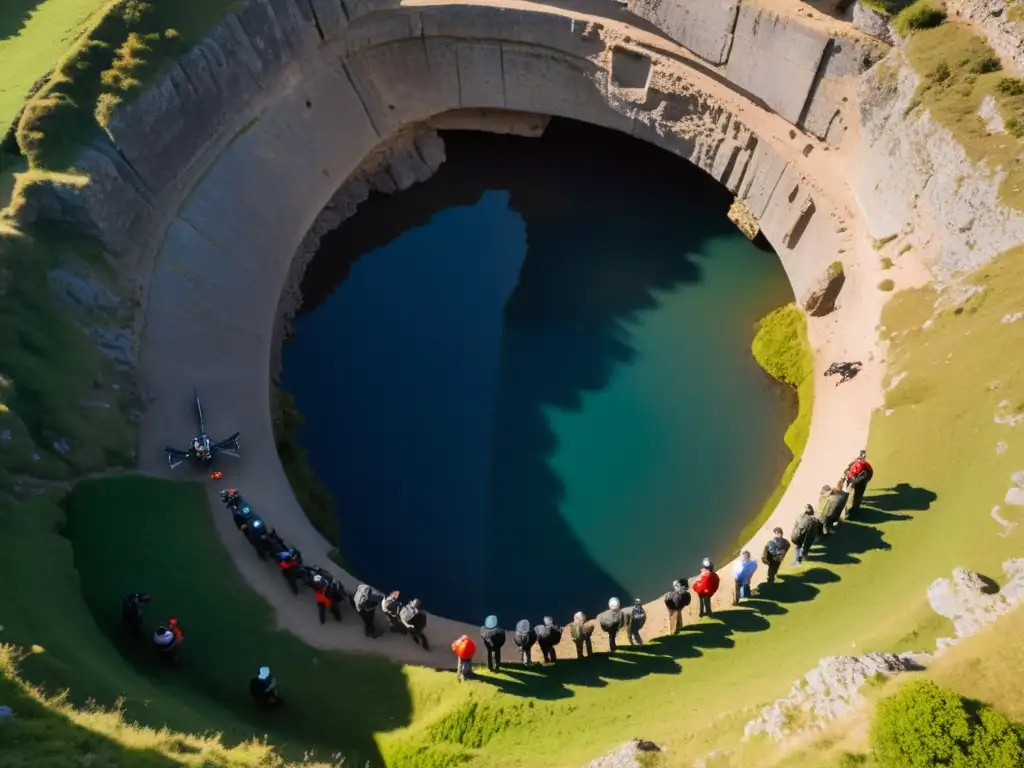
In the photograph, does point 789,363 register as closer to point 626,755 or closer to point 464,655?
point 464,655

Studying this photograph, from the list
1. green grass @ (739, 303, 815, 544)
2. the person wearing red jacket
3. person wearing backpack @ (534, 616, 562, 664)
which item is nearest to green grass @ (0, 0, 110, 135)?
person wearing backpack @ (534, 616, 562, 664)

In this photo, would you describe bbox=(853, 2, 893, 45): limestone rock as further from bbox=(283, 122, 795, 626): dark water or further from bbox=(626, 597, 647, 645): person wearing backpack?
bbox=(626, 597, 647, 645): person wearing backpack

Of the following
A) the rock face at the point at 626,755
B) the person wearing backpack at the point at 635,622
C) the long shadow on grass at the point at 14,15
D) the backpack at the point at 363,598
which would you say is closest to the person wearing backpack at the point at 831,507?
the person wearing backpack at the point at 635,622

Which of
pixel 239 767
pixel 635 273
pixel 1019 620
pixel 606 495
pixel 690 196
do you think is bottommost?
pixel 239 767

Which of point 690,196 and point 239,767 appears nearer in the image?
point 239,767

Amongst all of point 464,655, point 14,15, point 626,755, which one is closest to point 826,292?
point 464,655

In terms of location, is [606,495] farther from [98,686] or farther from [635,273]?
[98,686]

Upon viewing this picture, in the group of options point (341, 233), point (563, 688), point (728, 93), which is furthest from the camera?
point (341, 233)

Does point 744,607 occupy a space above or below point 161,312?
below

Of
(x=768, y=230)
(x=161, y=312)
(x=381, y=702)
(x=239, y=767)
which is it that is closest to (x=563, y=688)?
(x=381, y=702)
